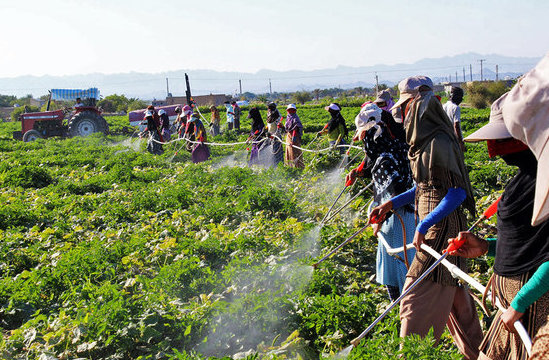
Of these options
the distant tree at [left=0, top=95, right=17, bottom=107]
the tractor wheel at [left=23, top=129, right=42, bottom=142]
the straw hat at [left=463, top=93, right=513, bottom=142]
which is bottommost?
the tractor wheel at [left=23, top=129, right=42, bottom=142]

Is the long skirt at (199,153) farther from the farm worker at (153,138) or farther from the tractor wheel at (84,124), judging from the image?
the tractor wheel at (84,124)

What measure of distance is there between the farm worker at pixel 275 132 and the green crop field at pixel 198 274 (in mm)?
1939

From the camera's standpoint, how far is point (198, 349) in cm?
376

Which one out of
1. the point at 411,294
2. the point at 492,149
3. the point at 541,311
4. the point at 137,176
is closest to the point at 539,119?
the point at 492,149

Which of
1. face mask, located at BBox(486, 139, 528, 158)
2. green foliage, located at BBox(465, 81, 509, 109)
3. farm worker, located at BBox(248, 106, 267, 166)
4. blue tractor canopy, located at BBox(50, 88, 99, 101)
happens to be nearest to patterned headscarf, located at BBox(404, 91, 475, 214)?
face mask, located at BBox(486, 139, 528, 158)

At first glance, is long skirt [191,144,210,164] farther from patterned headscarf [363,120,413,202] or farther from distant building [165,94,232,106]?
distant building [165,94,232,106]

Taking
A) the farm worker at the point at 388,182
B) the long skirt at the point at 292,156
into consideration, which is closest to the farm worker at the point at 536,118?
the farm worker at the point at 388,182

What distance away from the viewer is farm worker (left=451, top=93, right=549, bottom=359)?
1909mm

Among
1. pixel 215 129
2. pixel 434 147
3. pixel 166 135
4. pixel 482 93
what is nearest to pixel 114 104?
pixel 215 129

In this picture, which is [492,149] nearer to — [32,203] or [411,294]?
[411,294]

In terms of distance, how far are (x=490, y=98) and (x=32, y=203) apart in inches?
Result: 1245

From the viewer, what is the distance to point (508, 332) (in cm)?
218

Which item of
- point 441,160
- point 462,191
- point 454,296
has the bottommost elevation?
point 454,296

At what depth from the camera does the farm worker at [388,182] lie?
3.90 m
